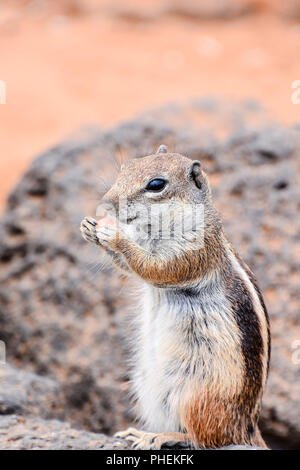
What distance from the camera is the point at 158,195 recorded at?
101 inches

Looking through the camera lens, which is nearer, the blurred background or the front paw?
the front paw

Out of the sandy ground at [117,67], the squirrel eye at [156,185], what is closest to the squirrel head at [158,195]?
the squirrel eye at [156,185]

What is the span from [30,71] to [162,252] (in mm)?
8116

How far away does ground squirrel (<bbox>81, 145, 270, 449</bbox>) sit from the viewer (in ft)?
8.46

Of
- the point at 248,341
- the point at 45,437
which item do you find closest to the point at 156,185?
the point at 248,341

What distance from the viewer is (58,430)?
299 cm

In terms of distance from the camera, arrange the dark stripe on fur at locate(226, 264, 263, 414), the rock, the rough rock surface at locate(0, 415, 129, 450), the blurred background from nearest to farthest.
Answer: the dark stripe on fur at locate(226, 264, 263, 414), the rough rock surface at locate(0, 415, 129, 450), the rock, the blurred background

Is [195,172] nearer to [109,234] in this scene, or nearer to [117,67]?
[109,234]

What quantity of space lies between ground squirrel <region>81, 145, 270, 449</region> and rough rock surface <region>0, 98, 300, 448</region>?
0.84 metres

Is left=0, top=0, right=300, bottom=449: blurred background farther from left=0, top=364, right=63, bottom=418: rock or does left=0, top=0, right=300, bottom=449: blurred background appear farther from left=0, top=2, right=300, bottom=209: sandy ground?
left=0, top=2, right=300, bottom=209: sandy ground

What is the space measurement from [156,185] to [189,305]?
1.74ft

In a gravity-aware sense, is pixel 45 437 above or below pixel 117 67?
below

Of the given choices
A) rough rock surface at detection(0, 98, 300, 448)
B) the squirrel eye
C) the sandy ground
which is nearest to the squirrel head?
the squirrel eye
